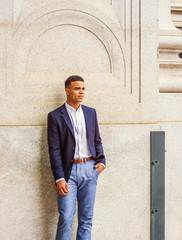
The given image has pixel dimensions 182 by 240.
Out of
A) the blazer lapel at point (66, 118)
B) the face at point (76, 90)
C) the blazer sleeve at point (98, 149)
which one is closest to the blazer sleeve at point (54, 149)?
the blazer lapel at point (66, 118)

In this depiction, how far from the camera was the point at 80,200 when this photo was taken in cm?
311

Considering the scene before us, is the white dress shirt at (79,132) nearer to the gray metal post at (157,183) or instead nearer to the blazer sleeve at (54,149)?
the blazer sleeve at (54,149)

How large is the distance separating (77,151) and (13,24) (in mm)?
1793

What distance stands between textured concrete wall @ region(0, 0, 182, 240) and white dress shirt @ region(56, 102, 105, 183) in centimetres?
39

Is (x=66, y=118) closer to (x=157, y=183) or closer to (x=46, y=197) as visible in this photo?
(x=46, y=197)

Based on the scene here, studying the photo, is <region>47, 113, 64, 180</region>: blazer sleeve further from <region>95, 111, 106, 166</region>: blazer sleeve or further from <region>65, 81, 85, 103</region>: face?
<region>95, 111, 106, 166</region>: blazer sleeve

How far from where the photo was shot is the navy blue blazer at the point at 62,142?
3.00 metres

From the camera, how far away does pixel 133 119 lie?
3.60 meters

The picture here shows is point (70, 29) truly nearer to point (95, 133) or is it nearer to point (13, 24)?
point (13, 24)

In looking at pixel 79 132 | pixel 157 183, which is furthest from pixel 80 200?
pixel 157 183

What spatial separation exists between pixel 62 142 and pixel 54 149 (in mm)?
127

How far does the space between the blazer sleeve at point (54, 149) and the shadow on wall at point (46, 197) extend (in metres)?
0.36

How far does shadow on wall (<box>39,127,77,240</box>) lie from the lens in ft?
11.2

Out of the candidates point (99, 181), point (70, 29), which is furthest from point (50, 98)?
point (99, 181)
